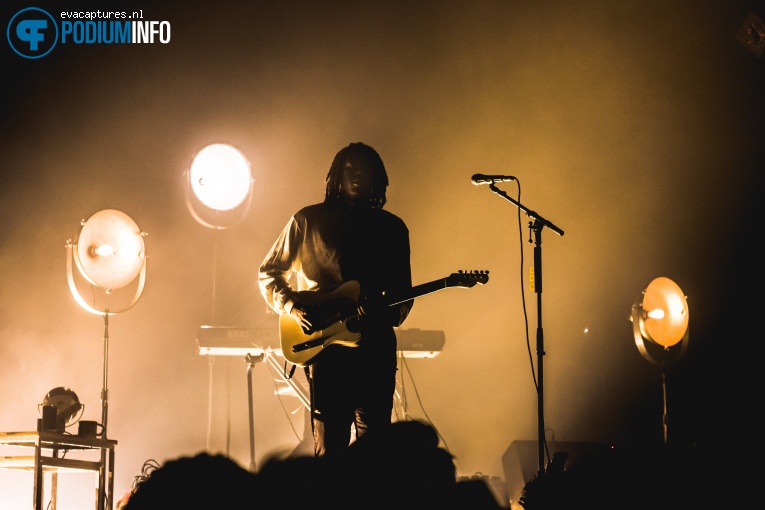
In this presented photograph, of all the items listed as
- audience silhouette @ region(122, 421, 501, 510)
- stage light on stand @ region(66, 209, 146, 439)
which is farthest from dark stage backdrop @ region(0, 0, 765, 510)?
audience silhouette @ region(122, 421, 501, 510)

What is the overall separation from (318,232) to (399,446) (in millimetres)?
2132

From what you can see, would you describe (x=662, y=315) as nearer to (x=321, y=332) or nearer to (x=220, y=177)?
(x=220, y=177)

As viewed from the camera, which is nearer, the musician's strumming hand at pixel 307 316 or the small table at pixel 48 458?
the musician's strumming hand at pixel 307 316

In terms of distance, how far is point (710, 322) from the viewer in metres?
6.32

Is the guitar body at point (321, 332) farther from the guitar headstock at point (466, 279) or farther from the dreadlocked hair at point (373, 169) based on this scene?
the guitar headstock at point (466, 279)

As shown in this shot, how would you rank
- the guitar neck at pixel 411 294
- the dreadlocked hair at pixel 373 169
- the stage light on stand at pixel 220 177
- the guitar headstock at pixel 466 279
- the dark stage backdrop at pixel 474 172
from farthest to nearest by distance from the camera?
1. the dark stage backdrop at pixel 474 172
2. the stage light on stand at pixel 220 177
3. the guitar headstock at pixel 466 279
4. the dreadlocked hair at pixel 373 169
5. the guitar neck at pixel 411 294

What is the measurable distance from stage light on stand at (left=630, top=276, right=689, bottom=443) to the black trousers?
2969mm

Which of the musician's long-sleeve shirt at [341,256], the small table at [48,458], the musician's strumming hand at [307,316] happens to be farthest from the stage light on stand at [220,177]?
the musician's strumming hand at [307,316]

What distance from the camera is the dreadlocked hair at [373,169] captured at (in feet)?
11.0

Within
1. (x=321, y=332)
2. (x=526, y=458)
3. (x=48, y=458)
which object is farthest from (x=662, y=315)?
(x=48, y=458)

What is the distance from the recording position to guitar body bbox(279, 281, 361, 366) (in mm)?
3061

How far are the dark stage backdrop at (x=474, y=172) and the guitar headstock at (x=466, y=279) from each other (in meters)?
2.53

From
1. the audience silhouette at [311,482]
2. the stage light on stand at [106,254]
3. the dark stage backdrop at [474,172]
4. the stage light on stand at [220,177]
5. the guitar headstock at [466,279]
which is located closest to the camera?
the audience silhouette at [311,482]

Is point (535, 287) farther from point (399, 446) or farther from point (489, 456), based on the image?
point (399, 446)
